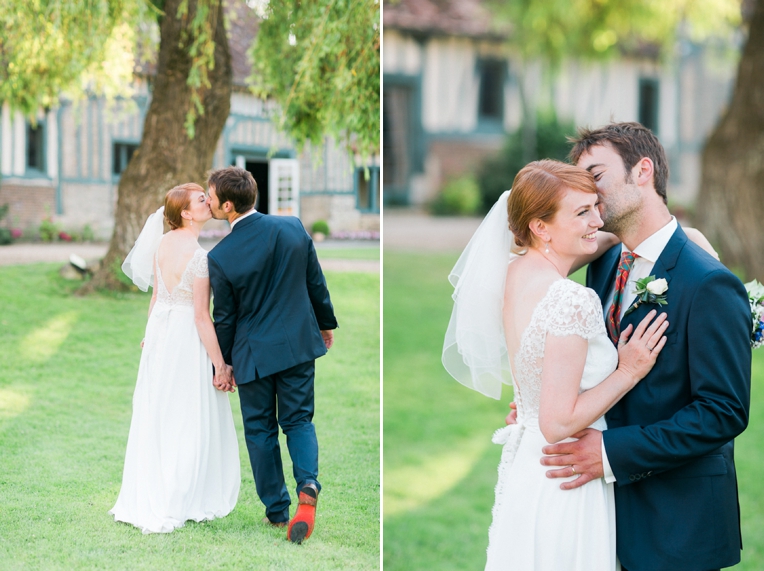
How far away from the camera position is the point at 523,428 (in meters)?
2.32

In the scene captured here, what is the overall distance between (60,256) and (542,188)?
10.1 feet

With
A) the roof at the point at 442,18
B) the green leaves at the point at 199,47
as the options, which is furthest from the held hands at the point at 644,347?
the roof at the point at 442,18

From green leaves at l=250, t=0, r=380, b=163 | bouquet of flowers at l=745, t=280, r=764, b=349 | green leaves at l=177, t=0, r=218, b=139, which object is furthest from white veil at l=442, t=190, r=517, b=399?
green leaves at l=177, t=0, r=218, b=139

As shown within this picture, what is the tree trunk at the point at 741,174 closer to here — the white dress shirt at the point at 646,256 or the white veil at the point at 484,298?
the white dress shirt at the point at 646,256

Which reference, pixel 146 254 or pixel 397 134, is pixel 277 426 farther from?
pixel 397 134

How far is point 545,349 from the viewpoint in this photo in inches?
82.1

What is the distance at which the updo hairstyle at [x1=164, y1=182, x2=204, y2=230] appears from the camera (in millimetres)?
3070

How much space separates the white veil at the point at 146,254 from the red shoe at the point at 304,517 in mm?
1030

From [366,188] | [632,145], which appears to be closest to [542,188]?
[632,145]

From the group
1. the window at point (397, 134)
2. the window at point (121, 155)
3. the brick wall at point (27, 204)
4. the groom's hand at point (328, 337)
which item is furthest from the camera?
the window at point (397, 134)

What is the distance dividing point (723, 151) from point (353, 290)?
23.3ft

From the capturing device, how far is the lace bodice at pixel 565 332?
2057 mm

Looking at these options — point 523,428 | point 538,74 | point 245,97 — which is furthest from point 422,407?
point 538,74

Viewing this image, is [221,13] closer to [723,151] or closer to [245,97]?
[245,97]
